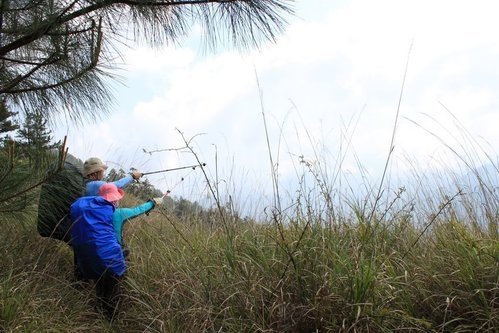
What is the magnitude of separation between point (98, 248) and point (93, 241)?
0.06 metres

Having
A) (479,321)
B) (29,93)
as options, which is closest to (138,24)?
(29,93)

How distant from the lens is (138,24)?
3127 mm

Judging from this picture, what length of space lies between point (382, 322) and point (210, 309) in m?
0.90

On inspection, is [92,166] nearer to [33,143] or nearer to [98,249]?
[98,249]

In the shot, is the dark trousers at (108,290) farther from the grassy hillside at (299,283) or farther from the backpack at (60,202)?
the backpack at (60,202)

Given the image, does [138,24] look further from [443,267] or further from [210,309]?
[443,267]

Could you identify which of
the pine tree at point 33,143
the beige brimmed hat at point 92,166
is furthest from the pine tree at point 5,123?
the beige brimmed hat at point 92,166

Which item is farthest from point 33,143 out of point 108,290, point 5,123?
point 108,290

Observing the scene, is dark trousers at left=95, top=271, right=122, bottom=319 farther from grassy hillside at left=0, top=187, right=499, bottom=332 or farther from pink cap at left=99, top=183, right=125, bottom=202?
pink cap at left=99, top=183, right=125, bottom=202

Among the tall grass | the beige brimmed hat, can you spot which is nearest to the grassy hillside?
the tall grass

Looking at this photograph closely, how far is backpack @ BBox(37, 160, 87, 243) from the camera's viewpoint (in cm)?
321

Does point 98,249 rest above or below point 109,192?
Result: below

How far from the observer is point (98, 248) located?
345 centimetres

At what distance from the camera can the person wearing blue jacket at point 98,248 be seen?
3443 mm
